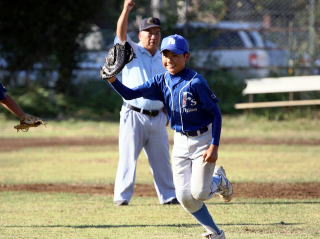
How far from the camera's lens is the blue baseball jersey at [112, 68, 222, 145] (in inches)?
263

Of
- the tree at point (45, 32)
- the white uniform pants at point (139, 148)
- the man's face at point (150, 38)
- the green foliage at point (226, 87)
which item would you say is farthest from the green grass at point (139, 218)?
the tree at point (45, 32)

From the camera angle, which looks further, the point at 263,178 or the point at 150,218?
the point at 263,178

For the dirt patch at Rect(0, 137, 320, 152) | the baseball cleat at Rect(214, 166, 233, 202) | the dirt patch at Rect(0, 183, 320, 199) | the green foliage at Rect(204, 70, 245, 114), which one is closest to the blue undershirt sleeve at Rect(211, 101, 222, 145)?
the baseball cleat at Rect(214, 166, 233, 202)

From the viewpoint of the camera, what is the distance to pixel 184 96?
670cm

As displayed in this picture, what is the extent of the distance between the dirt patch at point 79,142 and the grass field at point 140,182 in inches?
2.7

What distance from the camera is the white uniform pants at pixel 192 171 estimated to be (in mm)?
6652

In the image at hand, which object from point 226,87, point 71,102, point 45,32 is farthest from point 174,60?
point 45,32

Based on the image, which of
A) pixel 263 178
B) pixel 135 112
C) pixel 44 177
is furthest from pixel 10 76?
pixel 135 112

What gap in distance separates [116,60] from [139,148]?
297 centimetres

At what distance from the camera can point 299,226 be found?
7.60m

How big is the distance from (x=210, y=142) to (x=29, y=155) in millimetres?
8973

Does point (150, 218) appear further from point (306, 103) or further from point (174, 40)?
point (306, 103)

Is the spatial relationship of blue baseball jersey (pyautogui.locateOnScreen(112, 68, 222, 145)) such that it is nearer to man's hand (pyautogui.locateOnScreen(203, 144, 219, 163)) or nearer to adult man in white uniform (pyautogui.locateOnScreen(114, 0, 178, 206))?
man's hand (pyautogui.locateOnScreen(203, 144, 219, 163))

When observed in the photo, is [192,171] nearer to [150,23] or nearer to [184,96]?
[184,96]
